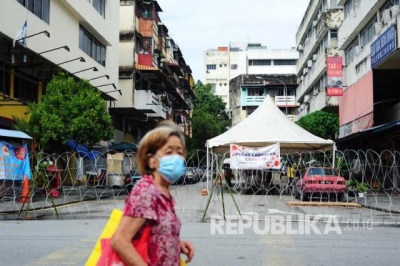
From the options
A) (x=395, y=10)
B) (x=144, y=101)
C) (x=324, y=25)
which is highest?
(x=324, y=25)

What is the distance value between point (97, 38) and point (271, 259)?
90.1 ft

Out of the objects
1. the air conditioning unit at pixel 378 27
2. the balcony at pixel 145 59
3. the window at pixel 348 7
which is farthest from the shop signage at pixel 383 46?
the balcony at pixel 145 59

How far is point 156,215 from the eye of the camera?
2.52 m

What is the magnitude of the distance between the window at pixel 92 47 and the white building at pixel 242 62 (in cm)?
5561

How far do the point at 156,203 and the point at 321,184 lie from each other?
16.7 meters

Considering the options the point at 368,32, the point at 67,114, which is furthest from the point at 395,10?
the point at 67,114

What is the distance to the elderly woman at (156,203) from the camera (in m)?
2.48

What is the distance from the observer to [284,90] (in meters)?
73.3

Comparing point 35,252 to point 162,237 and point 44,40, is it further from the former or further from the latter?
point 44,40

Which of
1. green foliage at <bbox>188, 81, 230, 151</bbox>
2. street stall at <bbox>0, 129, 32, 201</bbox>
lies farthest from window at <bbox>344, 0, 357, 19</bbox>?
green foliage at <bbox>188, 81, 230, 151</bbox>

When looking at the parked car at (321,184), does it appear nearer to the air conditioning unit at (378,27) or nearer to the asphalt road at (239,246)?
the asphalt road at (239,246)

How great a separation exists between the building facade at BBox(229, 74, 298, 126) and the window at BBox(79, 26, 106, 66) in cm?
4164

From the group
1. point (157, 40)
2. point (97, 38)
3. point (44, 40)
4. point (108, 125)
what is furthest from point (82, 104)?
point (157, 40)

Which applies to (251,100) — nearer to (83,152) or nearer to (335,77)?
(335,77)
